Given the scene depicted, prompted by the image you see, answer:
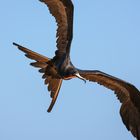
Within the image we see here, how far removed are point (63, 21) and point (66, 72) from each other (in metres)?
1.28

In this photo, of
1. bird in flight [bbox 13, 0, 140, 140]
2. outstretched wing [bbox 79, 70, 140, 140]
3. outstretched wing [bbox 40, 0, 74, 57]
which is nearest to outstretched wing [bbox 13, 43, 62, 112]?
bird in flight [bbox 13, 0, 140, 140]

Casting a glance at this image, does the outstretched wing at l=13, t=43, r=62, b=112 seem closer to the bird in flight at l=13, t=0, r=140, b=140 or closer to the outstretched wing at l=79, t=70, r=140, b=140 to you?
the bird in flight at l=13, t=0, r=140, b=140

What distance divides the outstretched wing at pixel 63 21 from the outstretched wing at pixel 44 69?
21.9 inches

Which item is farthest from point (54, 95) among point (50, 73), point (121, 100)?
point (121, 100)

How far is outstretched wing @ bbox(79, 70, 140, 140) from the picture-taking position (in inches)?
591

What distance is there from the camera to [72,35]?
14.6m

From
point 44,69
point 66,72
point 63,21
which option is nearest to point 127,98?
point 66,72

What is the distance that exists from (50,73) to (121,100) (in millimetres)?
2521

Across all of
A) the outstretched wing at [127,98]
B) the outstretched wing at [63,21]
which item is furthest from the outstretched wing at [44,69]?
the outstretched wing at [127,98]

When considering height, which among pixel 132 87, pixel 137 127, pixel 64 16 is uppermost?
pixel 64 16

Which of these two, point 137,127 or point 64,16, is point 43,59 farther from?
point 137,127

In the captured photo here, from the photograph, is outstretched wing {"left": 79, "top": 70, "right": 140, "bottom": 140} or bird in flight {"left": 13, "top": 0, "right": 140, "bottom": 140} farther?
outstretched wing {"left": 79, "top": 70, "right": 140, "bottom": 140}

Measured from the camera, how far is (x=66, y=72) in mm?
14445

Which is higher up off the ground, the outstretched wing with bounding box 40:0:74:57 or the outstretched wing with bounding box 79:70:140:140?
the outstretched wing with bounding box 40:0:74:57
